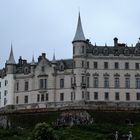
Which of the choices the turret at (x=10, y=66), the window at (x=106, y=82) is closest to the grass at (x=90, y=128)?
the window at (x=106, y=82)

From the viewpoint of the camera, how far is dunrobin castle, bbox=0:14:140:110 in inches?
5330

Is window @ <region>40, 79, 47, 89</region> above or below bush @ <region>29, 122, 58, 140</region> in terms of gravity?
above

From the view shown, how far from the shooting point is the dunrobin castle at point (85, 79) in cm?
13538

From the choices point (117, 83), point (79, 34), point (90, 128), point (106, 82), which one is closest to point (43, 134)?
point (90, 128)

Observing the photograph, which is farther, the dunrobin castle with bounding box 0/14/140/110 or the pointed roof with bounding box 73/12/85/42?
the pointed roof with bounding box 73/12/85/42

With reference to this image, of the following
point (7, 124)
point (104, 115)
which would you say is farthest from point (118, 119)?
point (7, 124)

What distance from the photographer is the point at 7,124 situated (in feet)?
422

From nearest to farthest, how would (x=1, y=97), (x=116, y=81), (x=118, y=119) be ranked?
(x=118, y=119), (x=116, y=81), (x=1, y=97)

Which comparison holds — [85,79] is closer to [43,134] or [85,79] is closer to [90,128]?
[90,128]

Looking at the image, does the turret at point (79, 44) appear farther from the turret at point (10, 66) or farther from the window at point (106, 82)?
the turret at point (10, 66)

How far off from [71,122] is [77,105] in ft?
16.6

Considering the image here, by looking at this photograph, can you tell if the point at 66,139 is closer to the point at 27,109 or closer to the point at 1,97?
the point at 27,109

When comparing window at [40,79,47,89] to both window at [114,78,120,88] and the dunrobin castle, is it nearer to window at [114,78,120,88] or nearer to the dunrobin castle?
the dunrobin castle

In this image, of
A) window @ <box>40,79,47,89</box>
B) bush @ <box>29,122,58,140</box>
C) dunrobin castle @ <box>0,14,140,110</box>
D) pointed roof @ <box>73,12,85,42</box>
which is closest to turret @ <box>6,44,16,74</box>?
dunrobin castle @ <box>0,14,140,110</box>
